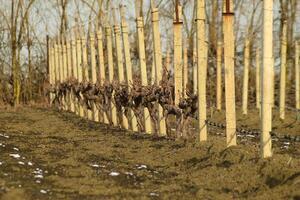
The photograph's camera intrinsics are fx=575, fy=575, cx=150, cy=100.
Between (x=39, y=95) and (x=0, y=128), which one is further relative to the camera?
(x=39, y=95)

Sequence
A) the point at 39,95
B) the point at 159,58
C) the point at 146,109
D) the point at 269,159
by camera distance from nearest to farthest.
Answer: the point at 269,159 < the point at 159,58 < the point at 146,109 < the point at 39,95

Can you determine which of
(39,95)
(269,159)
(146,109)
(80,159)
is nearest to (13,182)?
(80,159)

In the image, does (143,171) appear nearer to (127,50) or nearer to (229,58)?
(229,58)

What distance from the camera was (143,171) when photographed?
325 inches

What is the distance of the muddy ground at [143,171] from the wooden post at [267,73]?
0.27 metres

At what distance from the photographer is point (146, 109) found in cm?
1402

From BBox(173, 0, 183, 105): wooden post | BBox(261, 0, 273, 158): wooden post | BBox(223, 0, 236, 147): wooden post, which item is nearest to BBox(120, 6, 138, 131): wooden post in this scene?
BBox(173, 0, 183, 105): wooden post

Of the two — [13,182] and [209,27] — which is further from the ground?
[209,27]

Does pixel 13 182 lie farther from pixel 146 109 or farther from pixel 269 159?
pixel 146 109

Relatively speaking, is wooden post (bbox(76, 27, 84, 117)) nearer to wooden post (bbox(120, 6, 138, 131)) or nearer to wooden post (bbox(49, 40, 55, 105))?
wooden post (bbox(49, 40, 55, 105))

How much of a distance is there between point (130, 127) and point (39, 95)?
20.3 metres

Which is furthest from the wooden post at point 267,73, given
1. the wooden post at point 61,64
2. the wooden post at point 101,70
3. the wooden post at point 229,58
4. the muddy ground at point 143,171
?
the wooden post at point 61,64

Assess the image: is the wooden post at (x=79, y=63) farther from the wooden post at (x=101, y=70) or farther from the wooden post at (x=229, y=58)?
the wooden post at (x=229, y=58)

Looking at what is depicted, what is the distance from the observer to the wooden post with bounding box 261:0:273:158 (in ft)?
26.7
